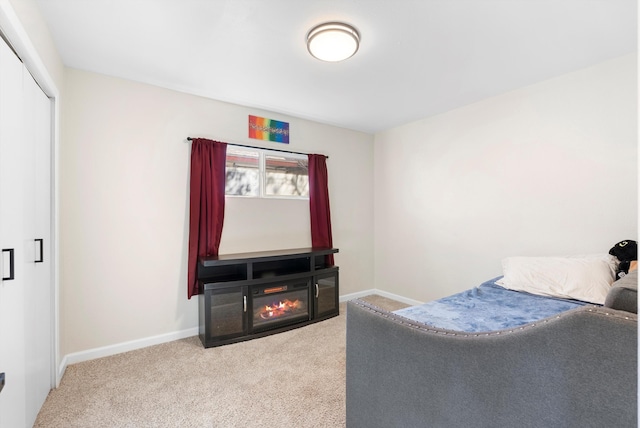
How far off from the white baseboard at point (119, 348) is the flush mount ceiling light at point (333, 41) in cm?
292

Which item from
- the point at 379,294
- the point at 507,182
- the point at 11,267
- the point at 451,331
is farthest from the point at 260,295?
the point at 507,182

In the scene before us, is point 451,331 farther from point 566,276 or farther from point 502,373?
point 566,276

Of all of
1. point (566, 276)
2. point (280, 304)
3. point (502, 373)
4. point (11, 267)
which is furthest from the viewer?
point (280, 304)

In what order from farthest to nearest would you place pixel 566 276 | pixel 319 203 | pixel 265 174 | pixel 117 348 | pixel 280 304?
pixel 319 203 < pixel 265 174 < pixel 280 304 < pixel 117 348 < pixel 566 276

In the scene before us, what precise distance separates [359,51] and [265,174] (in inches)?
70.5

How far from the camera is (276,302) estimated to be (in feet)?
10.2

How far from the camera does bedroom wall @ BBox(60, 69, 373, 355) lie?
8.16ft

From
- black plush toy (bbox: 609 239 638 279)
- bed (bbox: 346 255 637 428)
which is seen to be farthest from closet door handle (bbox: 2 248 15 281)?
black plush toy (bbox: 609 239 638 279)

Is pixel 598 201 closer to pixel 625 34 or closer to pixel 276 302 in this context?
pixel 625 34

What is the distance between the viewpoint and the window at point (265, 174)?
330 cm

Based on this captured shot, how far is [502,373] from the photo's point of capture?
2.74ft

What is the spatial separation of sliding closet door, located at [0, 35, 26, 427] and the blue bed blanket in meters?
2.13

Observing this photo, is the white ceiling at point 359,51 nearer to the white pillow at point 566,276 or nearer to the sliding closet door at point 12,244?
the sliding closet door at point 12,244

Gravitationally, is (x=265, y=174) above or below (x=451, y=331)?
above
